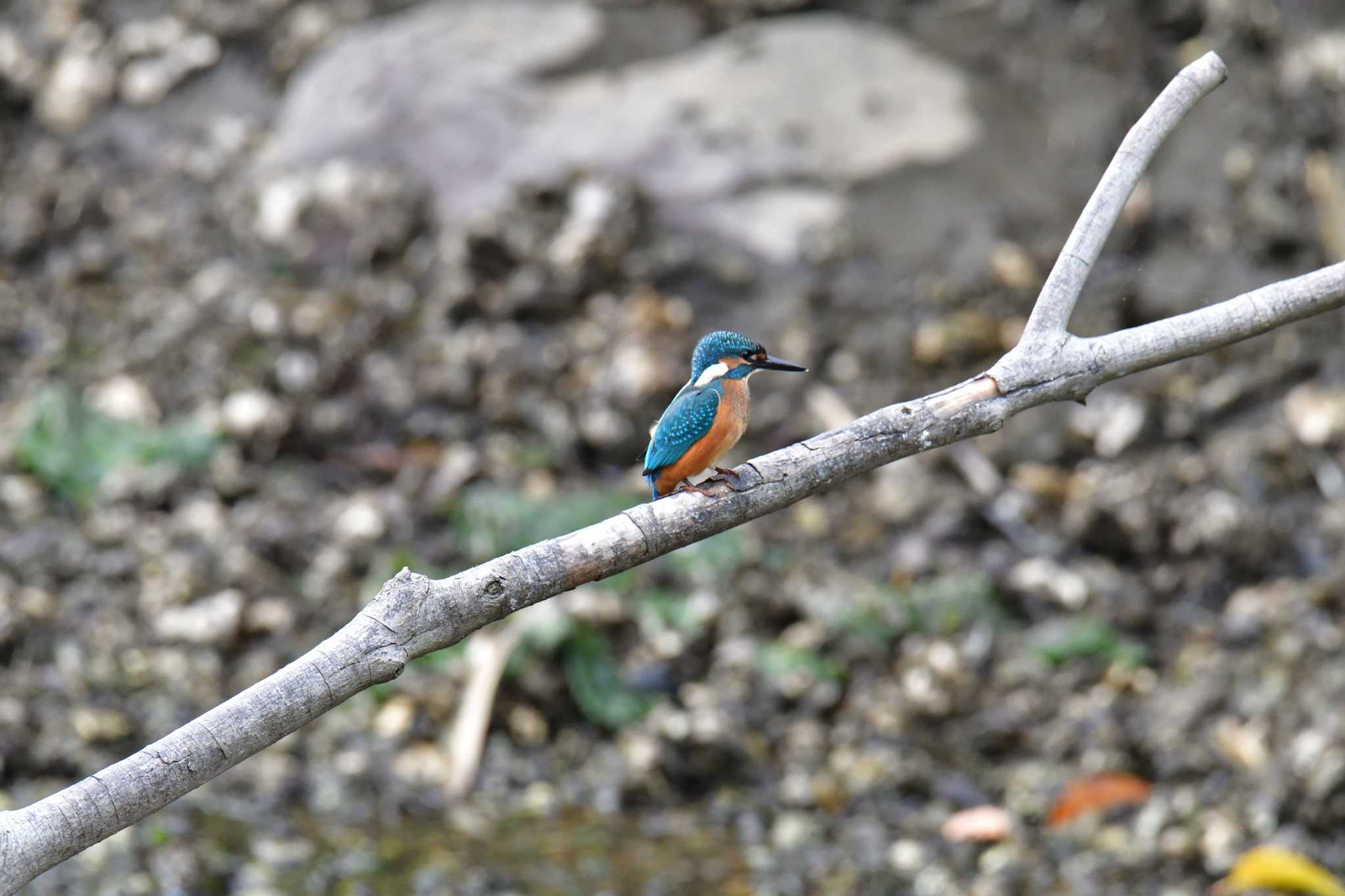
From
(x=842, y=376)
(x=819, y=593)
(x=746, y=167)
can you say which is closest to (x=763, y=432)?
(x=842, y=376)

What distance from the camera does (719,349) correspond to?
2332mm

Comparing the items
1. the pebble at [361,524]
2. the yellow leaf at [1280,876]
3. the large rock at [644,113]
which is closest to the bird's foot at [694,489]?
the yellow leaf at [1280,876]

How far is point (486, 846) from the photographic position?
4.54 meters

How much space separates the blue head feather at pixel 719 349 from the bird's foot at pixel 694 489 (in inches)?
9.0

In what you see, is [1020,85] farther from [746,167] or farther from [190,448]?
[190,448]

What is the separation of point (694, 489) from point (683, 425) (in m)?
0.15

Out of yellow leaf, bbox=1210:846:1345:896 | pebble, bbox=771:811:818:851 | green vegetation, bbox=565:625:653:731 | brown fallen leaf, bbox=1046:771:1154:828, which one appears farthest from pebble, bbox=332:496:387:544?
yellow leaf, bbox=1210:846:1345:896

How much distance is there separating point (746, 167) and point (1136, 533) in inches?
116

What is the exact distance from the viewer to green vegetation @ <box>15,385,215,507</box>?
20.9 feet

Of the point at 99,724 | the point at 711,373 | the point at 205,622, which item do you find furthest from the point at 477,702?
the point at 711,373

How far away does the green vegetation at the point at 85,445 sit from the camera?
6.38 meters

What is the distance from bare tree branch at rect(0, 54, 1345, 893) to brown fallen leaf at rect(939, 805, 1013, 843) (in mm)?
2574

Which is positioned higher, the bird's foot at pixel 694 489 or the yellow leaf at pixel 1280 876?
the bird's foot at pixel 694 489

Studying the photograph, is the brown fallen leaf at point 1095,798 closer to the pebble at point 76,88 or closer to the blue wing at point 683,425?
the blue wing at point 683,425
